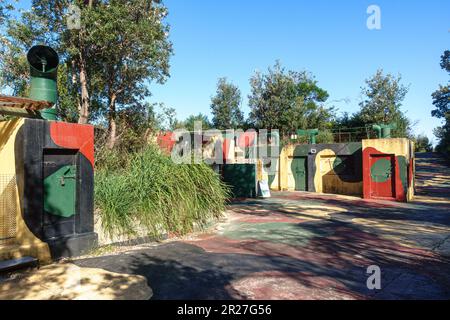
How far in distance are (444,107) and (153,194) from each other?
40567 millimetres

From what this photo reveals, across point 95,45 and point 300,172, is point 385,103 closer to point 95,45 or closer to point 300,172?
point 300,172

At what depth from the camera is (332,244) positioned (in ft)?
23.2

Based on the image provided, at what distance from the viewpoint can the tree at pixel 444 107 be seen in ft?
108

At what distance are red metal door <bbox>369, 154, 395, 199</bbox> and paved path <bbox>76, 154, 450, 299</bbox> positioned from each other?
4938 mm

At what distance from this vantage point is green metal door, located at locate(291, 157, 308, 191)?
63.0 ft

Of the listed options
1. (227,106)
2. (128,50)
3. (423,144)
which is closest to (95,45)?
(128,50)

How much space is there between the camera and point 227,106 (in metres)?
31.3

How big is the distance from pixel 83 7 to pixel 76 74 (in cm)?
278

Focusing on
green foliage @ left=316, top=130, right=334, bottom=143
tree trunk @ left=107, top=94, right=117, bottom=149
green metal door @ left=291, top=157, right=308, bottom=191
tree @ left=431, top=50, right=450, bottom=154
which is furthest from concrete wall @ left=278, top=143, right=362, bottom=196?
tree @ left=431, top=50, right=450, bottom=154

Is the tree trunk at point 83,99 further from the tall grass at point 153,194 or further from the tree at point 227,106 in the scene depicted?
the tree at point 227,106

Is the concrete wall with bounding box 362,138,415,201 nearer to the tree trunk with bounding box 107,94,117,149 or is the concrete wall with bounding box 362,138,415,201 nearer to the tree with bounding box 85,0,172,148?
the tree with bounding box 85,0,172,148

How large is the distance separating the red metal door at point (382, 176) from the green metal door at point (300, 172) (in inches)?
Result: 156

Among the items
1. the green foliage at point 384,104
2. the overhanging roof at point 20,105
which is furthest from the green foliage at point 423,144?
the overhanging roof at point 20,105

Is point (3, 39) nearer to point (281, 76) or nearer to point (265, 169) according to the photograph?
point (265, 169)
